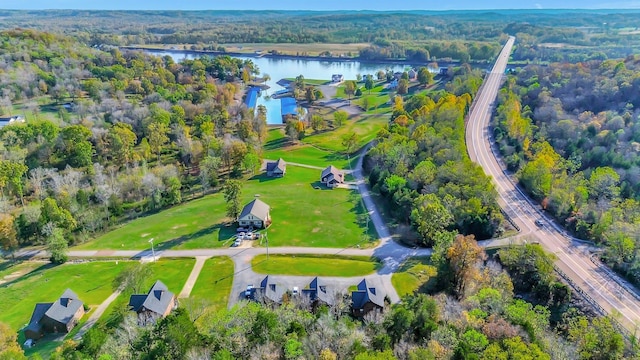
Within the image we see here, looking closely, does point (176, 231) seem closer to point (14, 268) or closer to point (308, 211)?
point (14, 268)

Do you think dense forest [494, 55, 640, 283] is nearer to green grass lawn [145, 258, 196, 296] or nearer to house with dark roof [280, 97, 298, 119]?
green grass lawn [145, 258, 196, 296]

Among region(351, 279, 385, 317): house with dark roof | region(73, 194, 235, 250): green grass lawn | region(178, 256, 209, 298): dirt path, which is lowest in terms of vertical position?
region(178, 256, 209, 298): dirt path

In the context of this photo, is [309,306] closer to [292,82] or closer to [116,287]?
[116,287]

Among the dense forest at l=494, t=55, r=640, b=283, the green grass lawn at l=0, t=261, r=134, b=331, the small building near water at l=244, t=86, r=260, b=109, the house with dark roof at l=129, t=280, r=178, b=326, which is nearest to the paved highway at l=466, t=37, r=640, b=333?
the dense forest at l=494, t=55, r=640, b=283

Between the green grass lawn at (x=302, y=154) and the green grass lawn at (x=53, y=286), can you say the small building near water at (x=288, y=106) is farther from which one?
the green grass lawn at (x=53, y=286)

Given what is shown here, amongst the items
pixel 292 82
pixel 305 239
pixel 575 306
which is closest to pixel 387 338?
pixel 575 306

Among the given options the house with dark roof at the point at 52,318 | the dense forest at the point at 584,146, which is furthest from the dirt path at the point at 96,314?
the dense forest at the point at 584,146

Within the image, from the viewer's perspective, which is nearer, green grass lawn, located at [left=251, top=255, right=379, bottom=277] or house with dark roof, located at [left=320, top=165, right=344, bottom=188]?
green grass lawn, located at [left=251, top=255, right=379, bottom=277]
